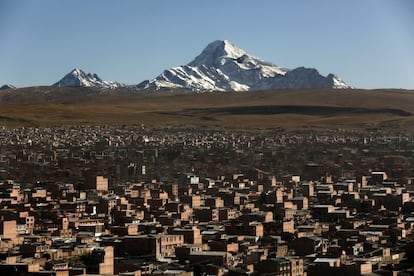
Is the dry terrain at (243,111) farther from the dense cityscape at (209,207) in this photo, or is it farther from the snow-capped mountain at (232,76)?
the snow-capped mountain at (232,76)

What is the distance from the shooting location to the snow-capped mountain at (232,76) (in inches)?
4855

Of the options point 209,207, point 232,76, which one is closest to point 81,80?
point 232,76

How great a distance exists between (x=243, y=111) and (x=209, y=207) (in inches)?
1831

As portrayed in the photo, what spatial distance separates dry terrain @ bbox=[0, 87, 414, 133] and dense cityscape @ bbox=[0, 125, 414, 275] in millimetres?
12056

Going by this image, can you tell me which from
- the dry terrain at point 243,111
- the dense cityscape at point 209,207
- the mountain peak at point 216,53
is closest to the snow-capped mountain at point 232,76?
the mountain peak at point 216,53

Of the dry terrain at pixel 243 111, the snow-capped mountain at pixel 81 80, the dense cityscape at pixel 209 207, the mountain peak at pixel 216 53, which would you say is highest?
the mountain peak at pixel 216 53

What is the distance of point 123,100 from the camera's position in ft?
283

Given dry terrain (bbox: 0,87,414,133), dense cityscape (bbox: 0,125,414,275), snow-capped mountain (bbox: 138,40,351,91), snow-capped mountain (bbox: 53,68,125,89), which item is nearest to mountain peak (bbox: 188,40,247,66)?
snow-capped mountain (bbox: 138,40,351,91)

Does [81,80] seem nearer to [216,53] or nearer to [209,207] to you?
[216,53]

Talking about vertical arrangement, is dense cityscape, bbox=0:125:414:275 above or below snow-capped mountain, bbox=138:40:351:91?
below

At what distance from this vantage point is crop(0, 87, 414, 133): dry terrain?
61.7 m

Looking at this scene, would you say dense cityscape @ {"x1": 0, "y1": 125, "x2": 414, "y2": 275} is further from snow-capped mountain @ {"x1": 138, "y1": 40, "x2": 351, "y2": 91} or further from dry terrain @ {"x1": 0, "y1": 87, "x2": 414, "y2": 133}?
snow-capped mountain @ {"x1": 138, "y1": 40, "x2": 351, "y2": 91}

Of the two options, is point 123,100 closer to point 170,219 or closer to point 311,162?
point 311,162

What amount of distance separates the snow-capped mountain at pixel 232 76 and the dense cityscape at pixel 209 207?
7046 centimetres
